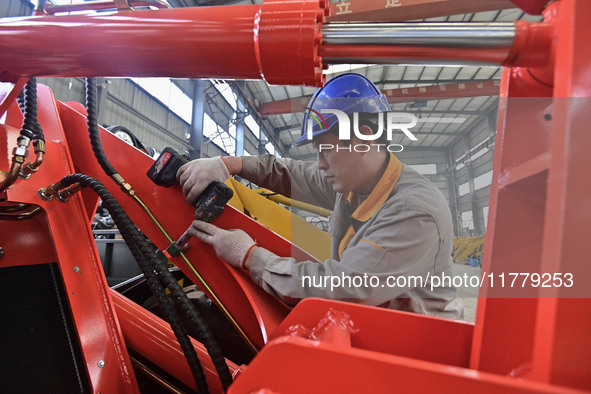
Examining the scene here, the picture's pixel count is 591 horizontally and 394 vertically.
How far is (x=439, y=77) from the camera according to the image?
941cm

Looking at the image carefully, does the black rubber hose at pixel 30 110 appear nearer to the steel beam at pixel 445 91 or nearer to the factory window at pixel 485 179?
the factory window at pixel 485 179

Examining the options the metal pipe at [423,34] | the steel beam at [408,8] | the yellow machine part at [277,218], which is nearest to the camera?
the metal pipe at [423,34]

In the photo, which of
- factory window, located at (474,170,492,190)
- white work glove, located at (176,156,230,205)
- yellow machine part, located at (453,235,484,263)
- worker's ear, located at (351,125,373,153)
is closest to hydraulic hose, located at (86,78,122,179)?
white work glove, located at (176,156,230,205)

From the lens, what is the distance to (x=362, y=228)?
1244mm

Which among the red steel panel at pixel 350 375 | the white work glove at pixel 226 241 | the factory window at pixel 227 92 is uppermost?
the factory window at pixel 227 92

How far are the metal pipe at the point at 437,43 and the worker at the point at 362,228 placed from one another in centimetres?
64

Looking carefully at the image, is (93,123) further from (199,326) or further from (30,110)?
(199,326)

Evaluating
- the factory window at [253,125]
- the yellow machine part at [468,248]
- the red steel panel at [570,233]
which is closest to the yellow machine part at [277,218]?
the red steel panel at [570,233]

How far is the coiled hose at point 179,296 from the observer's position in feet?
2.56

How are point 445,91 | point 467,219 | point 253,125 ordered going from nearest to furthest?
point 445,91, point 467,219, point 253,125

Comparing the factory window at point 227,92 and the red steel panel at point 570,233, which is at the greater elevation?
the factory window at point 227,92

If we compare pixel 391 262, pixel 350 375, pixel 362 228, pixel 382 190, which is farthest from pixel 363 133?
pixel 350 375

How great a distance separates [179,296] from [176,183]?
16.7 inches

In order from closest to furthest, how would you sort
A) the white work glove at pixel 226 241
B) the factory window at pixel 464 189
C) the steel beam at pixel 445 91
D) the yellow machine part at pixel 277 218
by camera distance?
the white work glove at pixel 226 241, the yellow machine part at pixel 277 218, the steel beam at pixel 445 91, the factory window at pixel 464 189
